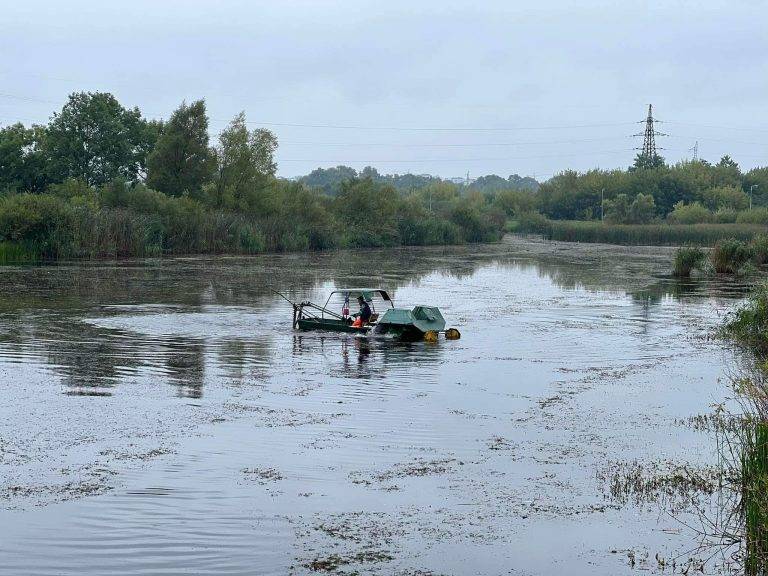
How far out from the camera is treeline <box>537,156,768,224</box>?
129375 millimetres

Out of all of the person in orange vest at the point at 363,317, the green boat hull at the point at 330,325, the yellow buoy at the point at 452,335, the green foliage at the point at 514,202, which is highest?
the green foliage at the point at 514,202

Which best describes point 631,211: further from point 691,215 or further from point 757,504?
point 757,504

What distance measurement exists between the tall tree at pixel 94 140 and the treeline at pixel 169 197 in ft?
0.30

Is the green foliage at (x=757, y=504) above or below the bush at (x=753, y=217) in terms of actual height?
below

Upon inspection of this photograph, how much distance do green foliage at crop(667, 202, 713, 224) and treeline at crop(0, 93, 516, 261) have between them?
3596 centimetres

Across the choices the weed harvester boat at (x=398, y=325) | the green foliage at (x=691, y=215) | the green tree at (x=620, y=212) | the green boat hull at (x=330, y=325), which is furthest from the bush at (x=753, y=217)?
the green boat hull at (x=330, y=325)

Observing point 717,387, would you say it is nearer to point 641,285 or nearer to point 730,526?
point 730,526

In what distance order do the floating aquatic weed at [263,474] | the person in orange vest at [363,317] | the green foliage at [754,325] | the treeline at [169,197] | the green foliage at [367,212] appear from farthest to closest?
the green foliage at [367,212]
the treeline at [169,197]
the person in orange vest at [363,317]
the green foliage at [754,325]
the floating aquatic weed at [263,474]

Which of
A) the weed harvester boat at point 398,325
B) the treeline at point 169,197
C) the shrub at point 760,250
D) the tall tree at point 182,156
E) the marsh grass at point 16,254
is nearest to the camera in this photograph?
the weed harvester boat at point 398,325

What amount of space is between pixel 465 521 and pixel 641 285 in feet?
126

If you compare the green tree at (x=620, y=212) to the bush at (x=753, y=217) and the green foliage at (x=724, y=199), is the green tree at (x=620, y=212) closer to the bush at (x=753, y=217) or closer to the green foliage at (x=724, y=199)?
the bush at (x=753, y=217)

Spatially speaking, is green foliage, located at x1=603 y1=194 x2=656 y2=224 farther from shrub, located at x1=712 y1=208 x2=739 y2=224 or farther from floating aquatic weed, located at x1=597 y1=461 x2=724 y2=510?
floating aquatic weed, located at x1=597 y1=461 x2=724 y2=510

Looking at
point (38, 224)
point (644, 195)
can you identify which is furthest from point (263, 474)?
point (644, 195)

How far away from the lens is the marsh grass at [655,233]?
97312 millimetres
